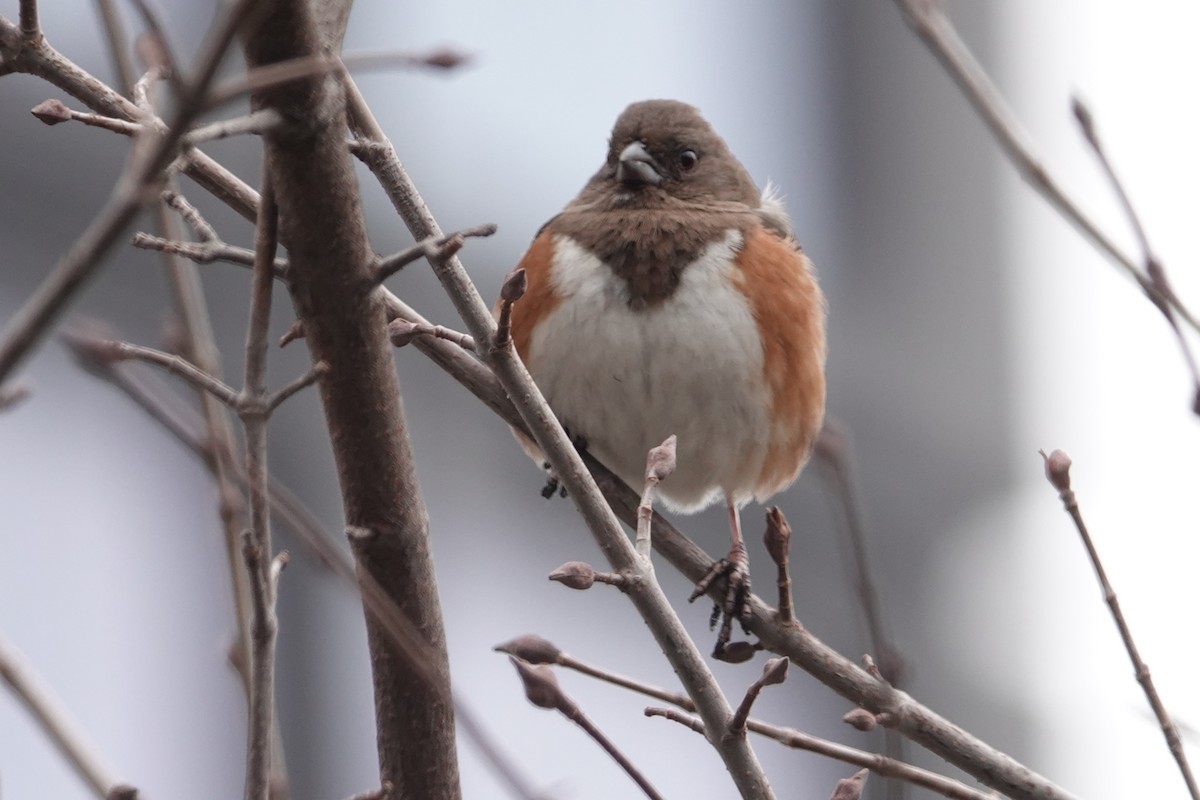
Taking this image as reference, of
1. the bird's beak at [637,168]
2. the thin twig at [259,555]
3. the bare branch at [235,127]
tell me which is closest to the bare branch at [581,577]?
the thin twig at [259,555]

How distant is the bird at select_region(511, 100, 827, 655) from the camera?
2.68 meters

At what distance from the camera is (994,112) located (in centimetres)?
118

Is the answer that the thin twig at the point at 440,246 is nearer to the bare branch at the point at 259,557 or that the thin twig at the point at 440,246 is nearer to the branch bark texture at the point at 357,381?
the branch bark texture at the point at 357,381

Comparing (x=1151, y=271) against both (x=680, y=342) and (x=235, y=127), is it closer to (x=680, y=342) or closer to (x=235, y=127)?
(x=235, y=127)

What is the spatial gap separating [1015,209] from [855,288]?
1.01 meters

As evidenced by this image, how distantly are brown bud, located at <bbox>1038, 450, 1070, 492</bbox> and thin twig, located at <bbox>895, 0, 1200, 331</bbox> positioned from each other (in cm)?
37

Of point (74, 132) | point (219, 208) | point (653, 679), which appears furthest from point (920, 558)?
point (74, 132)

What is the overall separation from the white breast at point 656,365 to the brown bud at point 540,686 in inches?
47.9

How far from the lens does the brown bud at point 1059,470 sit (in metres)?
1.60

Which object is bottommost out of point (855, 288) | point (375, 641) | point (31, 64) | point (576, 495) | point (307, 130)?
point (375, 641)

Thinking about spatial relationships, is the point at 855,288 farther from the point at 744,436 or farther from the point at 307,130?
the point at 307,130

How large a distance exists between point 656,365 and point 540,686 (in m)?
1.25

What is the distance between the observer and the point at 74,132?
5.89m

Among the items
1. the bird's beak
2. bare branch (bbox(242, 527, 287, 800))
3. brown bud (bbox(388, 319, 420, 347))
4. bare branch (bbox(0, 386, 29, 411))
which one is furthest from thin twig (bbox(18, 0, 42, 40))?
the bird's beak
